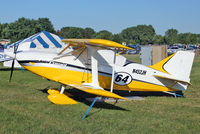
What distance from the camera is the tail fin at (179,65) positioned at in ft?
26.1

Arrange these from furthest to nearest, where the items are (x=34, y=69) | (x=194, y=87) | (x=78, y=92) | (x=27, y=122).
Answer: (x=194, y=87), (x=78, y=92), (x=34, y=69), (x=27, y=122)

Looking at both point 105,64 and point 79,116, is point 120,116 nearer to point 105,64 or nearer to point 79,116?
point 79,116

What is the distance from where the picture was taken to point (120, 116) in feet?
20.1

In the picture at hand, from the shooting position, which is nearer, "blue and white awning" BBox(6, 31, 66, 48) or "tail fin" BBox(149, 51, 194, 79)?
"tail fin" BBox(149, 51, 194, 79)

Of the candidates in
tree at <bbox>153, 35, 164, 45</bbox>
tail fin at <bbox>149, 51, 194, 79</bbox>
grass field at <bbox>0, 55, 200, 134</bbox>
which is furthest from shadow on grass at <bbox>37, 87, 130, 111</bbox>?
tree at <bbox>153, 35, 164, 45</bbox>

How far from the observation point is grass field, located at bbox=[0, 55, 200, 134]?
16.8 ft

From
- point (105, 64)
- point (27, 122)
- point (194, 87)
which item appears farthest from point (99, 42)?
point (194, 87)

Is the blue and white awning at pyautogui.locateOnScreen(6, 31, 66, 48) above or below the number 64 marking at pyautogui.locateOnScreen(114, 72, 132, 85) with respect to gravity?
above

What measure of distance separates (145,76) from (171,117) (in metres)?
2.22

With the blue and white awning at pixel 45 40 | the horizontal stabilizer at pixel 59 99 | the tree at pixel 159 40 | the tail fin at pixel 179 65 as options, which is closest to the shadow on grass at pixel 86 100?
the horizontal stabilizer at pixel 59 99

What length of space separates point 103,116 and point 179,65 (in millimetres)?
3556

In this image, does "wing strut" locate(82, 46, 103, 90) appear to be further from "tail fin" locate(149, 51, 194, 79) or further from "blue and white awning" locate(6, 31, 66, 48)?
"blue and white awning" locate(6, 31, 66, 48)

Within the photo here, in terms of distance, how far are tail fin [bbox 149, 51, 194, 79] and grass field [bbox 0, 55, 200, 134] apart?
94 centimetres

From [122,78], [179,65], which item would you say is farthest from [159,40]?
[122,78]
